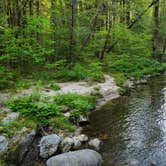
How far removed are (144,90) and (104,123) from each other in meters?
5.99

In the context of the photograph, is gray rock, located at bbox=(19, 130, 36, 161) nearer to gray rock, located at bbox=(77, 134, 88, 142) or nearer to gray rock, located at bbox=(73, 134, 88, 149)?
gray rock, located at bbox=(73, 134, 88, 149)

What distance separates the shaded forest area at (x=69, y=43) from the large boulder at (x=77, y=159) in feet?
17.9

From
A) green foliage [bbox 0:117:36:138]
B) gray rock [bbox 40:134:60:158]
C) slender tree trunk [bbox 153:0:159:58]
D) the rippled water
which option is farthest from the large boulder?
slender tree trunk [bbox 153:0:159:58]

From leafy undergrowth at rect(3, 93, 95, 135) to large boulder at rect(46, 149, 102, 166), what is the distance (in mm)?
1650

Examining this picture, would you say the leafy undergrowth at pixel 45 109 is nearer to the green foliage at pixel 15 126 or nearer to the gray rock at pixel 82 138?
the green foliage at pixel 15 126

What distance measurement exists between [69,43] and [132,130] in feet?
26.4

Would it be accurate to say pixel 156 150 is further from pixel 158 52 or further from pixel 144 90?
pixel 158 52

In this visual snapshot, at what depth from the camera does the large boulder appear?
231 inches

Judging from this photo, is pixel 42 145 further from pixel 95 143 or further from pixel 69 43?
pixel 69 43

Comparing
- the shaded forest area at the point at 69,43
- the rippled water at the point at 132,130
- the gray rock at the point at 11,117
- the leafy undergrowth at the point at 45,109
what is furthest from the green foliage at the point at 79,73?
the gray rock at the point at 11,117

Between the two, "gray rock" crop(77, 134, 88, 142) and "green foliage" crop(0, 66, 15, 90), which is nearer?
"gray rock" crop(77, 134, 88, 142)

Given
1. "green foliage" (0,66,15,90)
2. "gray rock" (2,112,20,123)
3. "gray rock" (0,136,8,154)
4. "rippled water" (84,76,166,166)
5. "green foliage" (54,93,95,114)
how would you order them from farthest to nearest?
"green foliage" (0,66,15,90), "green foliage" (54,93,95,114), "gray rock" (2,112,20,123), "rippled water" (84,76,166,166), "gray rock" (0,136,8,154)

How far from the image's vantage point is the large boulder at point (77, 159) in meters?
Result: 5.86

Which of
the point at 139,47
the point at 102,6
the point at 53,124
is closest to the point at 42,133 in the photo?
the point at 53,124
